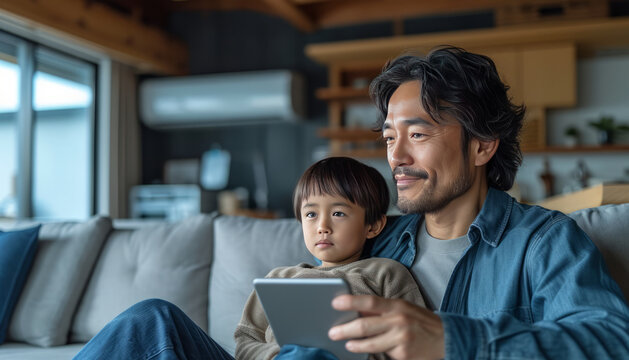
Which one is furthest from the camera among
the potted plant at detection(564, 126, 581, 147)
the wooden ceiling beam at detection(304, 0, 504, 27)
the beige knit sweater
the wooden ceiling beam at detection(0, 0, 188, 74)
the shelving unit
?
the wooden ceiling beam at detection(304, 0, 504, 27)

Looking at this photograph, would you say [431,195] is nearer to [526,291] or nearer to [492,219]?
[492,219]

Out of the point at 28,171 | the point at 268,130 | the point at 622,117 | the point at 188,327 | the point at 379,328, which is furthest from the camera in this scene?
the point at 268,130

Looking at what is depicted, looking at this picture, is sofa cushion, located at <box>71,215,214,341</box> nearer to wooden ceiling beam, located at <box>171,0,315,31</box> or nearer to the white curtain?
the white curtain

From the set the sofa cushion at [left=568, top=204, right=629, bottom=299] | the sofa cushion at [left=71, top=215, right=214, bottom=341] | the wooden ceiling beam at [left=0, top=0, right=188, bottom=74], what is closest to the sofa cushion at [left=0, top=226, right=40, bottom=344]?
the sofa cushion at [left=71, top=215, right=214, bottom=341]

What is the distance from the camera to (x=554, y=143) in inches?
204

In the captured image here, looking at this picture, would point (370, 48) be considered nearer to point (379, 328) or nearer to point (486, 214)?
point (486, 214)

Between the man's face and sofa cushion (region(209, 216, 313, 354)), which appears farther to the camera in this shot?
sofa cushion (region(209, 216, 313, 354))

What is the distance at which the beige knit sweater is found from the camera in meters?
1.40

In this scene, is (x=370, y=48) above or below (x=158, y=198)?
above

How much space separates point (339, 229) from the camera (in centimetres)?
157

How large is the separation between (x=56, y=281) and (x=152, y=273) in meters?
0.40

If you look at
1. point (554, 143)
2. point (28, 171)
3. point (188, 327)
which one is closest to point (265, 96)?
point (28, 171)

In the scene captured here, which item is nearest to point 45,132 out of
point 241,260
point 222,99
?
point 222,99

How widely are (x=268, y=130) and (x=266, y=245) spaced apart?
4.06 meters
